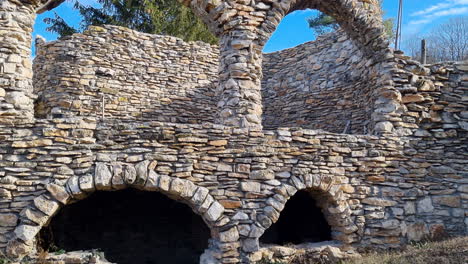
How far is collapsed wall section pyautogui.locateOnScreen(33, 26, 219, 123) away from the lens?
30.4 ft

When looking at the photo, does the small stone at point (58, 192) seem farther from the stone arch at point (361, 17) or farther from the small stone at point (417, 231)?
Result: the small stone at point (417, 231)

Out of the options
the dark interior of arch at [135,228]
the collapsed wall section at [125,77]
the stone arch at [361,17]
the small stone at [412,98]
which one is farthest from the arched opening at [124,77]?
the small stone at [412,98]

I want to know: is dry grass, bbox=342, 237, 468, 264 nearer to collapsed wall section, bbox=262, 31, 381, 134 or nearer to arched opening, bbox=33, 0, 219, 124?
collapsed wall section, bbox=262, 31, 381, 134

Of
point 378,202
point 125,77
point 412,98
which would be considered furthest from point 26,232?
point 412,98

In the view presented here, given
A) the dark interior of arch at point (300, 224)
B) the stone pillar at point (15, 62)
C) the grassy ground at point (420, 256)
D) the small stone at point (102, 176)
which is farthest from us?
the dark interior of arch at point (300, 224)

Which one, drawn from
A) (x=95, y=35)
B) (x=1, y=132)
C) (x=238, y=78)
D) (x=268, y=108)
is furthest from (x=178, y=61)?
(x=1, y=132)

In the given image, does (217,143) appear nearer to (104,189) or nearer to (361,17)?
(104,189)

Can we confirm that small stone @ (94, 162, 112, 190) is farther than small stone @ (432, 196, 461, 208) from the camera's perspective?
No

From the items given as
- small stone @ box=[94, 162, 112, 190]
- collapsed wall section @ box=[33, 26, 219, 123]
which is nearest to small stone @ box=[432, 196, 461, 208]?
small stone @ box=[94, 162, 112, 190]

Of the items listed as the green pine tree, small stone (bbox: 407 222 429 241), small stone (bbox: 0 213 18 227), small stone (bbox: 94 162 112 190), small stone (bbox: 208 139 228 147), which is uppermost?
the green pine tree

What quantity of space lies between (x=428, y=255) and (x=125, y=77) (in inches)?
305

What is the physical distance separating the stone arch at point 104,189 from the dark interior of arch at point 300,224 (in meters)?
2.95

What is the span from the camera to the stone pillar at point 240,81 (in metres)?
6.90

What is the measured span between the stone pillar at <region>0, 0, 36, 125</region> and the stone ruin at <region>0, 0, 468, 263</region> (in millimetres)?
20
